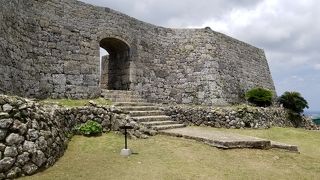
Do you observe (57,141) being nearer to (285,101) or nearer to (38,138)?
(38,138)

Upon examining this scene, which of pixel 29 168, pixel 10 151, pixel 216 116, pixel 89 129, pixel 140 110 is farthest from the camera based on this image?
pixel 216 116

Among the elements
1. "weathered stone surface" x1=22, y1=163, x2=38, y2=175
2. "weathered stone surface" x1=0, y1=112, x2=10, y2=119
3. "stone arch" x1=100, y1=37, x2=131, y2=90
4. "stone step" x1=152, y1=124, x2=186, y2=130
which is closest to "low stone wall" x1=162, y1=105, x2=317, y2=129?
"stone step" x1=152, y1=124, x2=186, y2=130

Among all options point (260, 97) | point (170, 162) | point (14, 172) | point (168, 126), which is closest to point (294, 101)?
point (260, 97)

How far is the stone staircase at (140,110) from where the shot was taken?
12.3 meters

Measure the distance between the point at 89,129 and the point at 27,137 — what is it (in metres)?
3.26

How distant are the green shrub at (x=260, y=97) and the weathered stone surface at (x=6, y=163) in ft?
48.0

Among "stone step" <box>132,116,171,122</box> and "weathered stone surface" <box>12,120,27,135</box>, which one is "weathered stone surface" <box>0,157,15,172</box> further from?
"stone step" <box>132,116,171,122</box>

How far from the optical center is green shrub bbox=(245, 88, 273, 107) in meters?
18.5

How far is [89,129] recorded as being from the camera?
34.3ft

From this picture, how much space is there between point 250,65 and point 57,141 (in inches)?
675

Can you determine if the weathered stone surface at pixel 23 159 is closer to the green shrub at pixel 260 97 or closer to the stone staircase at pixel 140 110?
the stone staircase at pixel 140 110

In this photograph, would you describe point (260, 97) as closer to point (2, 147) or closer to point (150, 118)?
point (150, 118)

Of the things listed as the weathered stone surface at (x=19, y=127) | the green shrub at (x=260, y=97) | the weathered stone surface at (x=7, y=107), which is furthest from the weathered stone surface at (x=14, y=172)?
the green shrub at (x=260, y=97)

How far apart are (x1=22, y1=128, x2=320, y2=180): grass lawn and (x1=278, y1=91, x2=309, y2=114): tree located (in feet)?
32.5
